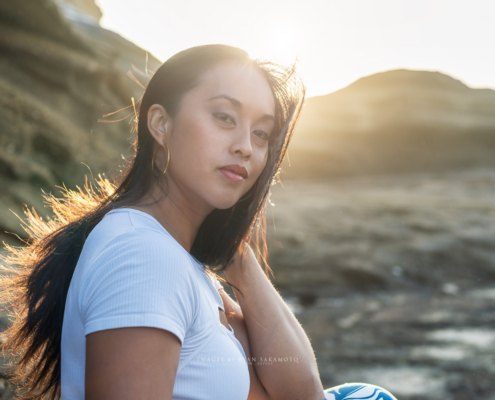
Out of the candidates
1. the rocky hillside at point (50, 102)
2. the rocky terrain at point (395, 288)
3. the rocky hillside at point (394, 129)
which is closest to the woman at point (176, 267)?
the rocky terrain at point (395, 288)

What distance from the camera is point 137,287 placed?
142 centimetres

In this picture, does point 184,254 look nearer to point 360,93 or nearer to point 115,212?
point 115,212

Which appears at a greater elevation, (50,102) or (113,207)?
(113,207)

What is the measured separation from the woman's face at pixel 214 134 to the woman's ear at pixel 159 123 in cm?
3

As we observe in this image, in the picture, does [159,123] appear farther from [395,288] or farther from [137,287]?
[395,288]

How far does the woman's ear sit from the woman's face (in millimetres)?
27

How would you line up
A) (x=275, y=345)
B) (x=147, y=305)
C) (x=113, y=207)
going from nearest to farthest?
(x=147, y=305)
(x=113, y=207)
(x=275, y=345)

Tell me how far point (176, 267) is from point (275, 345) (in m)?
1.25

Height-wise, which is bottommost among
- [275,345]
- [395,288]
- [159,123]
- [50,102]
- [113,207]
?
[395,288]

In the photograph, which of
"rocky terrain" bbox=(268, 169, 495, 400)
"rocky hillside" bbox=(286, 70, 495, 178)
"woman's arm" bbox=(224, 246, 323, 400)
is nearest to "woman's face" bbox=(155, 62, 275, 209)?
"woman's arm" bbox=(224, 246, 323, 400)

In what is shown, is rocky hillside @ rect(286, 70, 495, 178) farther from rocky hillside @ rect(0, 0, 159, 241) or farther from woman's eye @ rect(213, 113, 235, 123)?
woman's eye @ rect(213, 113, 235, 123)

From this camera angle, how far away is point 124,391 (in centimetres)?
138

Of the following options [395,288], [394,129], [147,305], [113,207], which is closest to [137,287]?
[147,305]

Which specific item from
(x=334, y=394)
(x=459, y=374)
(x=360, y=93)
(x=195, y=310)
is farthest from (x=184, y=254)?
(x=360, y=93)
